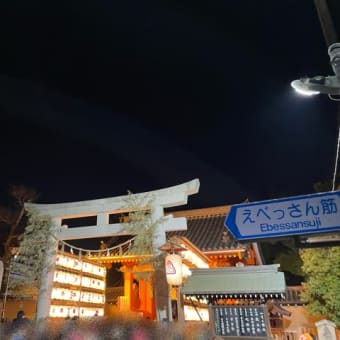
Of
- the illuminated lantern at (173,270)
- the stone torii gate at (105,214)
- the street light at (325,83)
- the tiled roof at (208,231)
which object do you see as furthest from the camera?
the tiled roof at (208,231)

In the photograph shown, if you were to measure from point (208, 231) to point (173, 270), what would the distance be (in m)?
7.97

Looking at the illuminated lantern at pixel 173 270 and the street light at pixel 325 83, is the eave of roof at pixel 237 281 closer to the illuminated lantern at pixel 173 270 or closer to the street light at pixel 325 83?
the illuminated lantern at pixel 173 270

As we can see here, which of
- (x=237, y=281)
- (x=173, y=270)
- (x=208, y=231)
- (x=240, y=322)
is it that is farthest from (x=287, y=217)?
(x=208, y=231)

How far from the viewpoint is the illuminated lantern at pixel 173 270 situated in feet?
36.5

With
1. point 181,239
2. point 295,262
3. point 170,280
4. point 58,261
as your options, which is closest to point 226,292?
point 170,280

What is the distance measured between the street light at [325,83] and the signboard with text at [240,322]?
6591mm

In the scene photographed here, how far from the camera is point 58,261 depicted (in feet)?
44.6

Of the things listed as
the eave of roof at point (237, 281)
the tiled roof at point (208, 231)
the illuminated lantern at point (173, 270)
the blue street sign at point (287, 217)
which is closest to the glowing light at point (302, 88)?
the blue street sign at point (287, 217)

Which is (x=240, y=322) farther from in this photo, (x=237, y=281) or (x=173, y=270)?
(x=173, y=270)

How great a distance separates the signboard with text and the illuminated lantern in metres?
2.93

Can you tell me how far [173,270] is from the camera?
36.6ft

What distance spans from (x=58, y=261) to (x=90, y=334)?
836 cm

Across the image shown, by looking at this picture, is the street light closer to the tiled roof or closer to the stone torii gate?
the stone torii gate

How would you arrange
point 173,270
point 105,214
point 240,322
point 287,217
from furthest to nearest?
point 105,214, point 173,270, point 240,322, point 287,217
